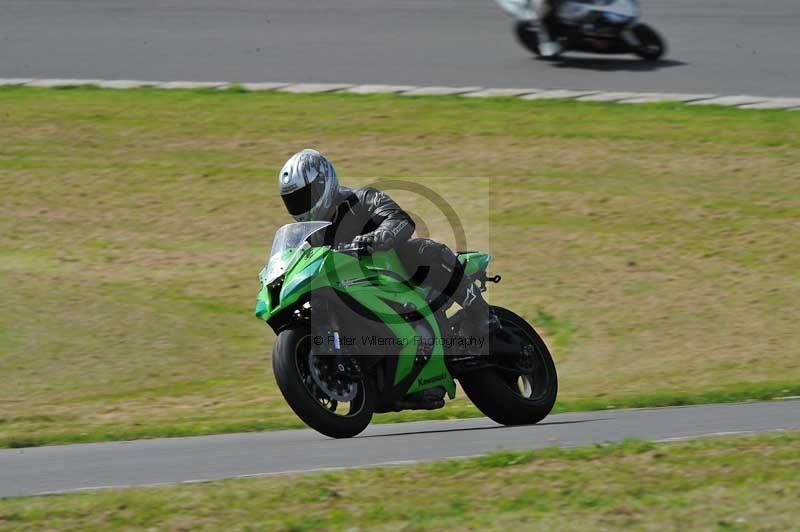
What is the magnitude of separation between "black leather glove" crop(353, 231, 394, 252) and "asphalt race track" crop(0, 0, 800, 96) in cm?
1318

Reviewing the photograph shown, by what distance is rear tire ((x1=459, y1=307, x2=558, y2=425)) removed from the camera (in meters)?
8.80

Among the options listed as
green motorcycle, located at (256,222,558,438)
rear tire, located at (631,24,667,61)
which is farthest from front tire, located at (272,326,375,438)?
rear tire, located at (631,24,667,61)

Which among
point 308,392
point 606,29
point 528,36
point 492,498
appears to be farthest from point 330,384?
point 528,36

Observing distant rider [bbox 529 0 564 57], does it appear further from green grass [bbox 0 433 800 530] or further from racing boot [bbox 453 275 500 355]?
green grass [bbox 0 433 800 530]

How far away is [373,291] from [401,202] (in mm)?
8941

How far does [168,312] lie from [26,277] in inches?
84.8

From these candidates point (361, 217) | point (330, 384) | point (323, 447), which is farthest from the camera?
point (361, 217)

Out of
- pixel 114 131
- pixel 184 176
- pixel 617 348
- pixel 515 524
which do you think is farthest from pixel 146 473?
pixel 114 131

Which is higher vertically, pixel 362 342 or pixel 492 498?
pixel 362 342

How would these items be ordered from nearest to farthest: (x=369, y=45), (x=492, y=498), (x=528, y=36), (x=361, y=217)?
(x=492, y=498) → (x=361, y=217) → (x=528, y=36) → (x=369, y=45)

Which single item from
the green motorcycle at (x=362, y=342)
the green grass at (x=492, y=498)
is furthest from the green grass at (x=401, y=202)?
the green grass at (x=492, y=498)

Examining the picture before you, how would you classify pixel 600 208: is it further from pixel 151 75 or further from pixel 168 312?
pixel 151 75

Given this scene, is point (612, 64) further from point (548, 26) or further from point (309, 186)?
point (309, 186)

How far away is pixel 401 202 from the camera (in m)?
17.0
